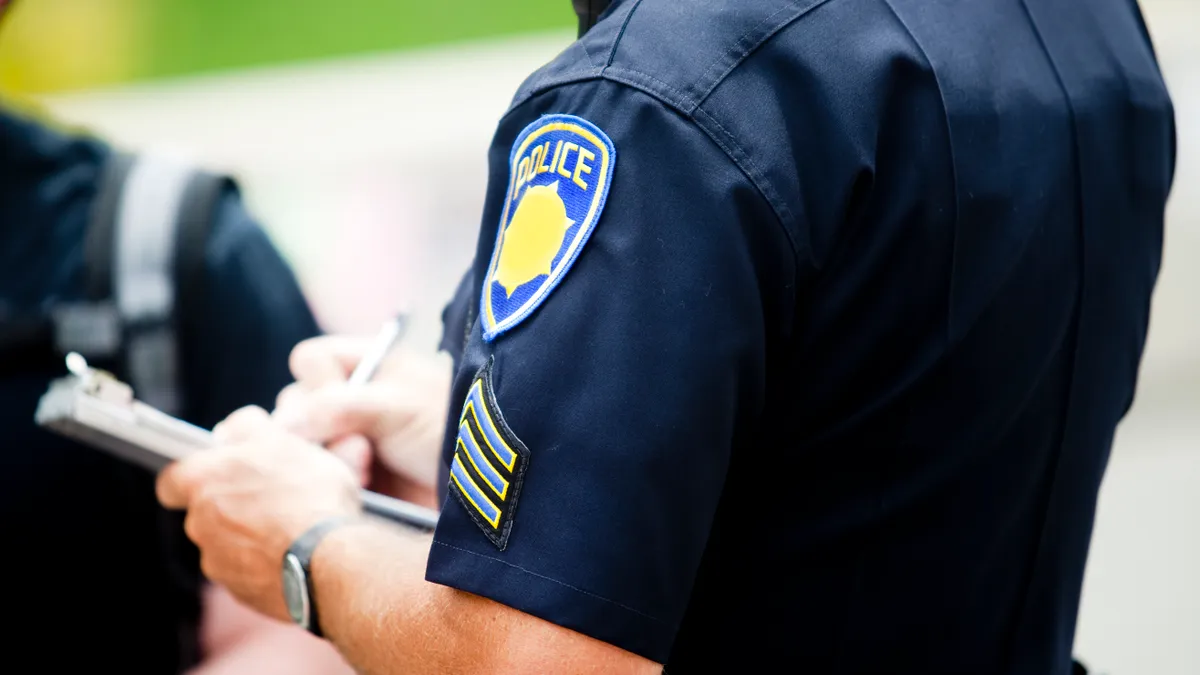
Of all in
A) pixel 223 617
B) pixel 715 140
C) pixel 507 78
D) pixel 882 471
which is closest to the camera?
pixel 715 140

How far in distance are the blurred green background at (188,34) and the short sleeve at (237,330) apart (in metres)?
1.49

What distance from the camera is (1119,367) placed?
0.76m

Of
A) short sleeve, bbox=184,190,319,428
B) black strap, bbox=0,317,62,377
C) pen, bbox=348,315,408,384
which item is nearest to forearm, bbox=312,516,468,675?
pen, bbox=348,315,408,384

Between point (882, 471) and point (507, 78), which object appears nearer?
Answer: point (882, 471)

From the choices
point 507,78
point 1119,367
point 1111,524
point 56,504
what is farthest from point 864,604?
point 507,78

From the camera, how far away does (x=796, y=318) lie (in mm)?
601

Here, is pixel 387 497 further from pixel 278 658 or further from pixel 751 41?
pixel 751 41

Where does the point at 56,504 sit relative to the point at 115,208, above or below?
below

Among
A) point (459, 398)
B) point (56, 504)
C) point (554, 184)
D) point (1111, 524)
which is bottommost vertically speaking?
point (1111, 524)

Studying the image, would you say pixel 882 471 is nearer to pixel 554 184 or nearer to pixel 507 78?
pixel 554 184

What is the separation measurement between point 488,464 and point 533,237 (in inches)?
4.4

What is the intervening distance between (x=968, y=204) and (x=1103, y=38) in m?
0.19

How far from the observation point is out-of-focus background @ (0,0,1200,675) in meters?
2.34

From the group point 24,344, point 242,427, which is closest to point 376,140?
point 24,344
